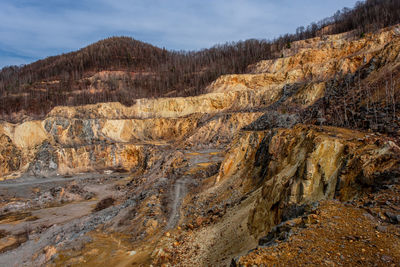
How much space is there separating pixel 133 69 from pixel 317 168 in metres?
117

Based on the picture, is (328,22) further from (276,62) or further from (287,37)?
(276,62)

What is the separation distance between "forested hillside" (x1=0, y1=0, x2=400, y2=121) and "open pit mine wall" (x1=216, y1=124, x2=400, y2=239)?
181 ft

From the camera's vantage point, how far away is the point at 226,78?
2457 inches

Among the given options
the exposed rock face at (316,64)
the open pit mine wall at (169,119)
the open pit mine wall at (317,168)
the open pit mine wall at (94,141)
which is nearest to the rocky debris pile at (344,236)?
the open pit mine wall at (317,168)

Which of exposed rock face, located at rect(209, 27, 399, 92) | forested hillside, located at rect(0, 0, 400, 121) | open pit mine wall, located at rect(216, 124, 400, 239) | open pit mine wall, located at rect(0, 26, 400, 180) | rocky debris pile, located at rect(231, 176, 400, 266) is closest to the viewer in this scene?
rocky debris pile, located at rect(231, 176, 400, 266)

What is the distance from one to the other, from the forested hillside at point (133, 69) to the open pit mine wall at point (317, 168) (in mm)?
55152

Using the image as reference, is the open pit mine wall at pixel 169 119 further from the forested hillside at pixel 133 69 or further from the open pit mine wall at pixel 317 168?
the open pit mine wall at pixel 317 168

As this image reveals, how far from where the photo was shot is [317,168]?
1065cm

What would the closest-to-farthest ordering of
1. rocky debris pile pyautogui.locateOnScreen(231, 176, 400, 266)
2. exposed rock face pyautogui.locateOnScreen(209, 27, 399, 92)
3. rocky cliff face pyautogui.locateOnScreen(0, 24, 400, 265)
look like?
rocky debris pile pyautogui.locateOnScreen(231, 176, 400, 266) < rocky cliff face pyautogui.locateOnScreen(0, 24, 400, 265) < exposed rock face pyautogui.locateOnScreen(209, 27, 399, 92)

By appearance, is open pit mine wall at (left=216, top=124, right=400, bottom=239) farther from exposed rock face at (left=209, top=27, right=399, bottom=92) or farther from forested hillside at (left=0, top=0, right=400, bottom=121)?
forested hillside at (left=0, top=0, right=400, bottom=121)

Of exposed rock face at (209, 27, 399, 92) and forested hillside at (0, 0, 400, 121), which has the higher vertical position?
forested hillside at (0, 0, 400, 121)

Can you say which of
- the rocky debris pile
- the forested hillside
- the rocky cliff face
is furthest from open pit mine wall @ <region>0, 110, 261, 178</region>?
the rocky debris pile

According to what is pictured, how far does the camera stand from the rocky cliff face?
1061 centimetres

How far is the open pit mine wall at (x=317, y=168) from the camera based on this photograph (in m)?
8.62
